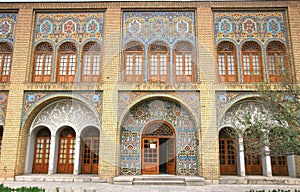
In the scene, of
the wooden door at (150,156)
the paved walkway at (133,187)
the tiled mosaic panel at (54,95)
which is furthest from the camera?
the wooden door at (150,156)

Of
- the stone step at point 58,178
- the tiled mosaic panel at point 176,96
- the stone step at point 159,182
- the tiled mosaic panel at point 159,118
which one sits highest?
the tiled mosaic panel at point 176,96

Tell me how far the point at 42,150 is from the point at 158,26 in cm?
769

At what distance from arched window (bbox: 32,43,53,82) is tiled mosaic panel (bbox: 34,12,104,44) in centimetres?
39

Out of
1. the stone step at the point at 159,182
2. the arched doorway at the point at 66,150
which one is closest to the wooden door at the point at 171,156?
the stone step at the point at 159,182

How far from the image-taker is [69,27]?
454 inches

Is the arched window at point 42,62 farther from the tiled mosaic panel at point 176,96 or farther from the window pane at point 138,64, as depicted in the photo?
the window pane at point 138,64

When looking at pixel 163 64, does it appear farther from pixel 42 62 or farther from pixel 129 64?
pixel 42 62

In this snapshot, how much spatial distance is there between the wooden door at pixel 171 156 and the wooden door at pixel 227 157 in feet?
7.08

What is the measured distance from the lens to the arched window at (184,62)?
1114cm

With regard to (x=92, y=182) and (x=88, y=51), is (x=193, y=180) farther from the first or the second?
(x=88, y=51)

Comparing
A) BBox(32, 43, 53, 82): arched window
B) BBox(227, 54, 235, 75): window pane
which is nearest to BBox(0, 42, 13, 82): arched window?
BBox(32, 43, 53, 82): arched window

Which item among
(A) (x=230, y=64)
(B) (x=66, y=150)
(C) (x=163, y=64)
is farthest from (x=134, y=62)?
(B) (x=66, y=150)

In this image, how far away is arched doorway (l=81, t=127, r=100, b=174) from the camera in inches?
450

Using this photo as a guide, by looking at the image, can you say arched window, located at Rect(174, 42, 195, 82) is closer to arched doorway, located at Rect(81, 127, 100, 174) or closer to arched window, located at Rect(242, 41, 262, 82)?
arched window, located at Rect(242, 41, 262, 82)
